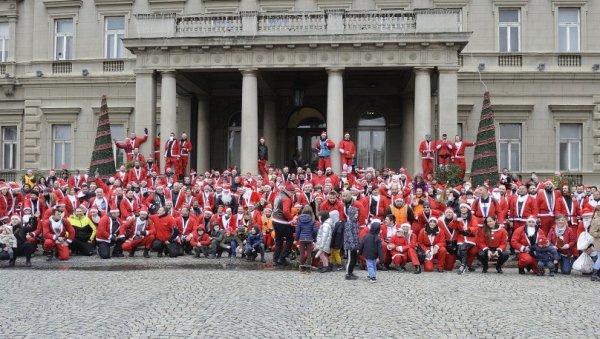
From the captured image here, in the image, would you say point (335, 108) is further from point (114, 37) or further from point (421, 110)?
point (114, 37)

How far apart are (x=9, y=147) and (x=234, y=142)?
40.9ft

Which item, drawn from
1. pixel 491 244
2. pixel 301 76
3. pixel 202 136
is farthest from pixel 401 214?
pixel 202 136

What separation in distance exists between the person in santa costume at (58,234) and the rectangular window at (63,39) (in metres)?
18.1

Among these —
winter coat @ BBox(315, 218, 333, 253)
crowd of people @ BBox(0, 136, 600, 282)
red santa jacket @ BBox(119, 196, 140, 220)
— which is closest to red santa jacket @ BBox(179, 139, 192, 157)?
crowd of people @ BBox(0, 136, 600, 282)

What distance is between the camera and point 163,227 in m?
16.3

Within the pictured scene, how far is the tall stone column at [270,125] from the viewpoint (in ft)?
94.5

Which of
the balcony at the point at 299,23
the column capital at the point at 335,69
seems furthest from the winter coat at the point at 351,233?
the balcony at the point at 299,23

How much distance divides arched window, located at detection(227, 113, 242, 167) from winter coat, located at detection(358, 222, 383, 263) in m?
18.3

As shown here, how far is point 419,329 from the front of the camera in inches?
333

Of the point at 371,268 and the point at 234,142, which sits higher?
the point at 234,142

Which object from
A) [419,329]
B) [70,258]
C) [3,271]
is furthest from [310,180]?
[419,329]

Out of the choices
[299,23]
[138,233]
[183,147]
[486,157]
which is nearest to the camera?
[138,233]

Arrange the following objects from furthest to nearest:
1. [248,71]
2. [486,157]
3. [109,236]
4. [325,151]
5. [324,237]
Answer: [248,71]
[325,151]
[486,157]
[109,236]
[324,237]

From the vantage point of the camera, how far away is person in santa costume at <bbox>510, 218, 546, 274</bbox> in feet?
45.9
